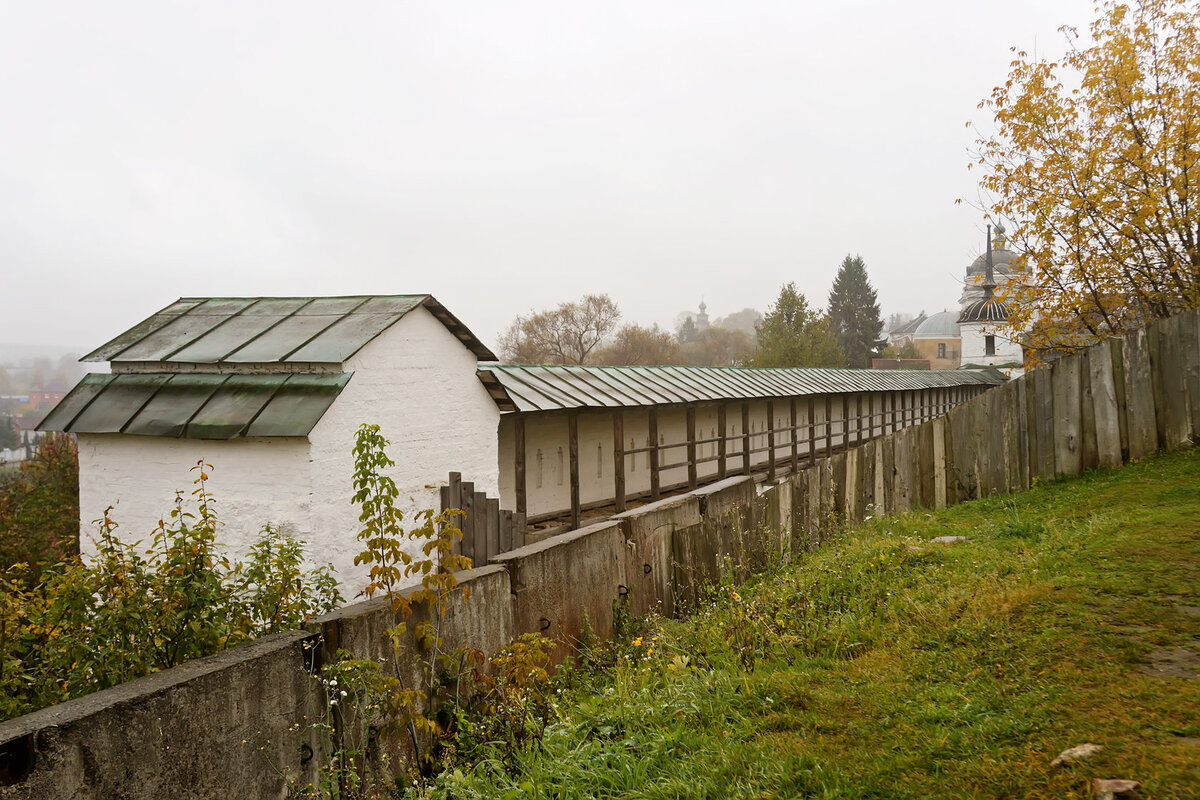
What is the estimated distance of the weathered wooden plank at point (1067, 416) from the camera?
8.23m

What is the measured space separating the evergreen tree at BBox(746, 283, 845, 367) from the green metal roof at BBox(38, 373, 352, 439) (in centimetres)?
5712

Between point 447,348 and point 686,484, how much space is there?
863 centimetres

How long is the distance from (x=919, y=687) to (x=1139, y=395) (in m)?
5.81

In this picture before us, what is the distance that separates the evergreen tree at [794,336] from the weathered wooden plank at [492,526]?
182 feet

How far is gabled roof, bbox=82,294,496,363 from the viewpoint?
7316mm

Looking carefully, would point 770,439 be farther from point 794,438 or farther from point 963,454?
point 963,454

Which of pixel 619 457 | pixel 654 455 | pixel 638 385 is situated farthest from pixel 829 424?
pixel 619 457

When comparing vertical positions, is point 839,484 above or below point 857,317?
below

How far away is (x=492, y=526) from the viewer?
8359 millimetres

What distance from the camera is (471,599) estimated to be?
4852mm

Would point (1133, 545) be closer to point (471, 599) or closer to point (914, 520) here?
point (914, 520)

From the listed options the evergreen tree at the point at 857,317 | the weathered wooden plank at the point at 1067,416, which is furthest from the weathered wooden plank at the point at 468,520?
the evergreen tree at the point at 857,317

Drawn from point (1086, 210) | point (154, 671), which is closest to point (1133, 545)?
point (154, 671)

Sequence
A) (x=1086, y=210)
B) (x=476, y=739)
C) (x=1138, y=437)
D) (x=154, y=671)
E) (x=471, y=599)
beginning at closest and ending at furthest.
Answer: (x=154, y=671) < (x=476, y=739) < (x=471, y=599) < (x=1138, y=437) < (x=1086, y=210)
